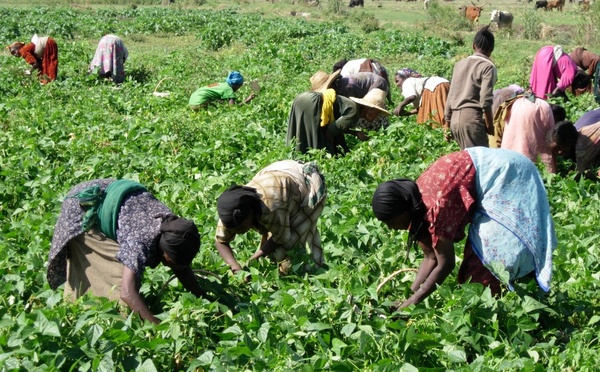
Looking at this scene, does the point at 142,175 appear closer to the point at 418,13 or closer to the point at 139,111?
the point at 139,111

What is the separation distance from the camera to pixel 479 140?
646 cm

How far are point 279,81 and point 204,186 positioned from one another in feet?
18.2

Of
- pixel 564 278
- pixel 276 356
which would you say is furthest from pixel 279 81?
pixel 276 356

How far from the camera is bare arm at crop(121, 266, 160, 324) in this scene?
3.41 m

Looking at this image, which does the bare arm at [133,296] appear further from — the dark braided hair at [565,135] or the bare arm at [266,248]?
the dark braided hair at [565,135]

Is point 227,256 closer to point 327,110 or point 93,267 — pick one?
point 93,267

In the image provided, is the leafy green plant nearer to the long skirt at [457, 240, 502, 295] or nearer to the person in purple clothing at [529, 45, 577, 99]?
the person in purple clothing at [529, 45, 577, 99]

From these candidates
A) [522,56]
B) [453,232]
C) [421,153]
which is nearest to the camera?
[453,232]

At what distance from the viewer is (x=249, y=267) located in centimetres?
407

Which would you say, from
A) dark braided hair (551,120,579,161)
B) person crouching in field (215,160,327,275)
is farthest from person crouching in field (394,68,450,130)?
person crouching in field (215,160,327,275)

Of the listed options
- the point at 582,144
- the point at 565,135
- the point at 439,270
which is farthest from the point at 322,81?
the point at 439,270

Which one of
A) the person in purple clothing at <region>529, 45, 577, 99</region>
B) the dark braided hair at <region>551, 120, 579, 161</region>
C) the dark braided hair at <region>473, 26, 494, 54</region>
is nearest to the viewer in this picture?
the dark braided hair at <region>551, 120, 579, 161</region>

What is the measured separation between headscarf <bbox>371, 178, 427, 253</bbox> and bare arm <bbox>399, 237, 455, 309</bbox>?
14 centimetres

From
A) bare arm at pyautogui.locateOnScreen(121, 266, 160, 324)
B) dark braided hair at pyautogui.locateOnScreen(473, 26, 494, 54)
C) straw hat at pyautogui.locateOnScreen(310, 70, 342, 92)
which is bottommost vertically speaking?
bare arm at pyautogui.locateOnScreen(121, 266, 160, 324)
